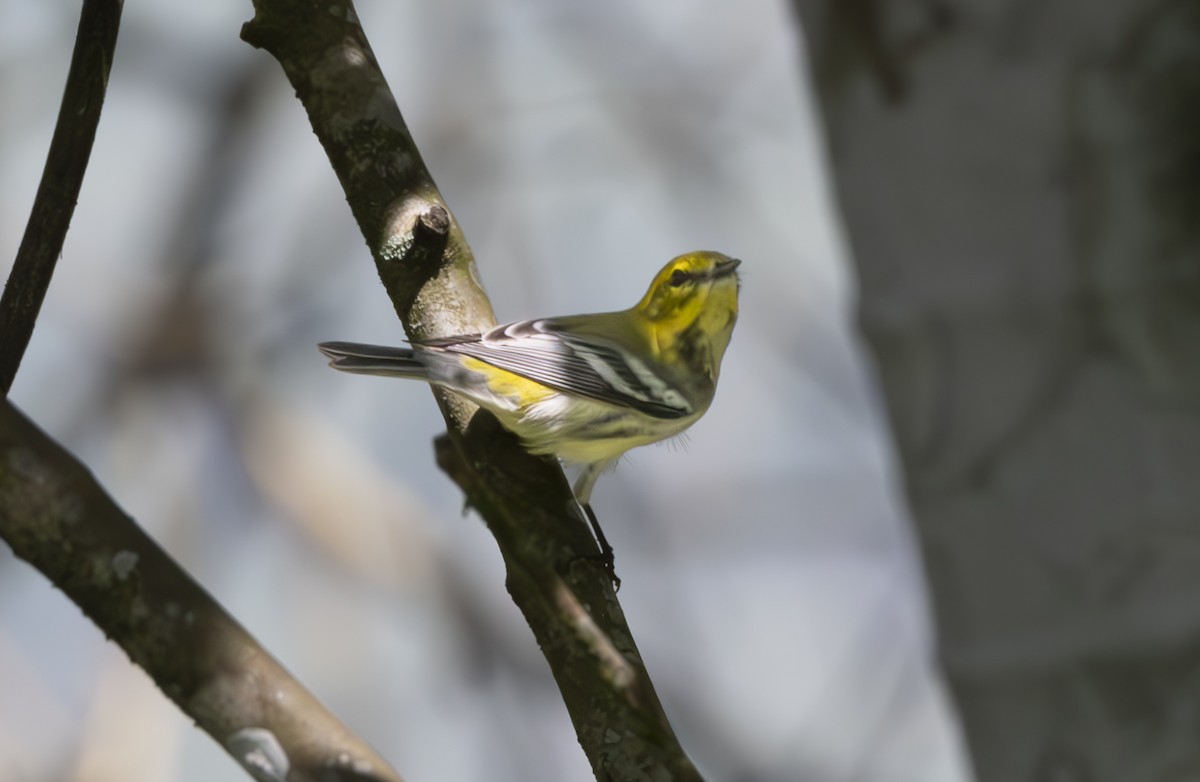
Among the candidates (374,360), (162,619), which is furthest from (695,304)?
(162,619)

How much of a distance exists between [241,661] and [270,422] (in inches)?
179

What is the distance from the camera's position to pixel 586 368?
244 cm

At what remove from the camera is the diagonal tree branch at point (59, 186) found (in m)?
1.42

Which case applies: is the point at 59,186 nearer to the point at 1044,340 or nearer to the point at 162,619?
the point at 162,619

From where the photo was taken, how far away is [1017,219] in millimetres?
1391

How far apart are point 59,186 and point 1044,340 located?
1165mm

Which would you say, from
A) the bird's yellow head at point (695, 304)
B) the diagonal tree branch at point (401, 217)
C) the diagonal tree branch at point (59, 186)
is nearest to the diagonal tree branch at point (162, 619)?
the diagonal tree branch at point (59, 186)

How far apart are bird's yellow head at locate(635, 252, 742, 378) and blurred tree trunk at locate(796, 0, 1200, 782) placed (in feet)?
3.55

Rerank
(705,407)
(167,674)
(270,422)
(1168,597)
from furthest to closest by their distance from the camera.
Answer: (270,422), (705,407), (1168,597), (167,674)

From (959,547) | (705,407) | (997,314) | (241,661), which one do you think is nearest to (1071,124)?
(997,314)

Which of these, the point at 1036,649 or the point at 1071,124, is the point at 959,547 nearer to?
the point at 1036,649

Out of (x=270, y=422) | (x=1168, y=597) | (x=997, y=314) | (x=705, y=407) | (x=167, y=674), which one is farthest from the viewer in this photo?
(x=270, y=422)

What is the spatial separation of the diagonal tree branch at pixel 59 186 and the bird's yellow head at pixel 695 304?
53.0 inches

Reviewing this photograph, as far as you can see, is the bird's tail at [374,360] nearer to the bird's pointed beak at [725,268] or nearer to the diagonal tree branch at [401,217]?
the diagonal tree branch at [401,217]
